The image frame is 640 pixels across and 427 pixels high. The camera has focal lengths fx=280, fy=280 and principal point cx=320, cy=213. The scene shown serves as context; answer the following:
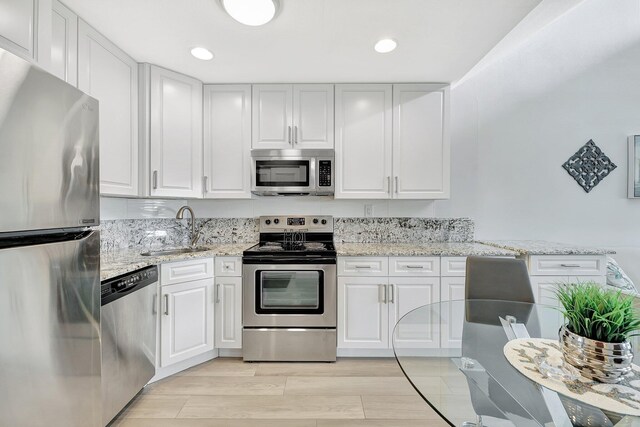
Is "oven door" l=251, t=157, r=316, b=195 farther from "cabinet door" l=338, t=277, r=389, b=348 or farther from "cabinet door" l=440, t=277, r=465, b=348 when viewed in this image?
"cabinet door" l=440, t=277, r=465, b=348

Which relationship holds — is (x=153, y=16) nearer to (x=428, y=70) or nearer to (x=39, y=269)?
(x=39, y=269)

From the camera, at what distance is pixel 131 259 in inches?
78.3

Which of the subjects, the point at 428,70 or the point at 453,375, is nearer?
the point at 453,375

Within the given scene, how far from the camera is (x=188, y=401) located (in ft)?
6.17

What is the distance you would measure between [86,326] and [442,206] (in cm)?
297

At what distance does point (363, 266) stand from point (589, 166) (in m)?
2.73

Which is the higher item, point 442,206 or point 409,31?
point 409,31

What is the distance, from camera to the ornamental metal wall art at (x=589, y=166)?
2.96 meters

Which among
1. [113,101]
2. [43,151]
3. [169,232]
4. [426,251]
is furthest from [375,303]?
[113,101]

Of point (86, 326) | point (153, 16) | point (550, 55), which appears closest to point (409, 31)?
point (153, 16)

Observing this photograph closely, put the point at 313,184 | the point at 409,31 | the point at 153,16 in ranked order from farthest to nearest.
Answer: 1. the point at 313,184
2. the point at 409,31
3. the point at 153,16

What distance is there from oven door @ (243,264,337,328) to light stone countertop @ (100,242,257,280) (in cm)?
27

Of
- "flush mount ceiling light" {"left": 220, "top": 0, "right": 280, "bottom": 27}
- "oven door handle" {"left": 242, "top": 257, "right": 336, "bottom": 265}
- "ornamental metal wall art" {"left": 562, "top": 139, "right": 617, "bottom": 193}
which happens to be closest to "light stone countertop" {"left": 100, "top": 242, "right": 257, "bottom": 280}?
"oven door handle" {"left": 242, "top": 257, "right": 336, "bottom": 265}

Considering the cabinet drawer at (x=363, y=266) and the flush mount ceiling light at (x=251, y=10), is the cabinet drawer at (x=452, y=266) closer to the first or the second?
the cabinet drawer at (x=363, y=266)
